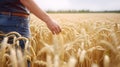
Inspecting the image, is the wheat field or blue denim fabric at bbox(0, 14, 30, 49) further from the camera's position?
blue denim fabric at bbox(0, 14, 30, 49)

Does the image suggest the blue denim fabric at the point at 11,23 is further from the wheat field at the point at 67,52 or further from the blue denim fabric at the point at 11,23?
the wheat field at the point at 67,52

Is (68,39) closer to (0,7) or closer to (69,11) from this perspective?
(0,7)

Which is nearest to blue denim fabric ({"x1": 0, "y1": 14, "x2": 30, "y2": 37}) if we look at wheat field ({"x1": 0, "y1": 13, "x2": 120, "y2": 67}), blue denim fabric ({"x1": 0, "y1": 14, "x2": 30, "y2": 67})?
blue denim fabric ({"x1": 0, "y1": 14, "x2": 30, "y2": 67})

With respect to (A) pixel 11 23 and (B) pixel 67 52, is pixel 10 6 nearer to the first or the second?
(A) pixel 11 23

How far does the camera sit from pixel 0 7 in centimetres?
229

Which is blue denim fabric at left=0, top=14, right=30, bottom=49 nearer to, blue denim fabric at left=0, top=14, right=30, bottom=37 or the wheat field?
blue denim fabric at left=0, top=14, right=30, bottom=37

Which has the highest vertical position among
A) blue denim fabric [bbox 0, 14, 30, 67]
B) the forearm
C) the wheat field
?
the forearm

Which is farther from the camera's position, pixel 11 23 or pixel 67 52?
pixel 11 23

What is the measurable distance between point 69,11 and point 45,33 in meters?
40.6

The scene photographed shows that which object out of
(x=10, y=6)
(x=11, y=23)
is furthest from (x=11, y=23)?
(x=10, y=6)

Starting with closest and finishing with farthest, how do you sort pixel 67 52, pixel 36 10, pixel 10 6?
1. pixel 67 52
2. pixel 36 10
3. pixel 10 6

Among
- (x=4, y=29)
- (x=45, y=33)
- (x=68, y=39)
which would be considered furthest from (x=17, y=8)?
(x=45, y=33)

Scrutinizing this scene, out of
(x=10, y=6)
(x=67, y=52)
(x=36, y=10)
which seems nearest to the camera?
(x=67, y=52)

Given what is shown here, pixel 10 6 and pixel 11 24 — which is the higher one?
pixel 10 6
